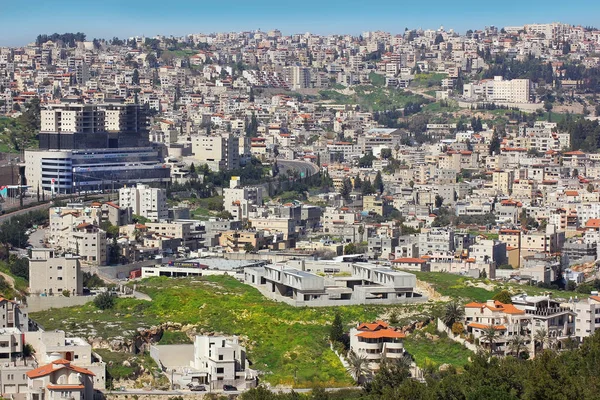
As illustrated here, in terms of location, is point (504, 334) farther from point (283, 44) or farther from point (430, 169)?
point (283, 44)

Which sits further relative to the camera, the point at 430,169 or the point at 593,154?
the point at 593,154

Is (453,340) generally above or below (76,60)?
below

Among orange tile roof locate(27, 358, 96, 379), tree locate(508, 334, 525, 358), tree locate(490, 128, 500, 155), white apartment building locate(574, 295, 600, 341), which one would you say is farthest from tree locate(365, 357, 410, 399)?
tree locate(490, 128, 500, 155)

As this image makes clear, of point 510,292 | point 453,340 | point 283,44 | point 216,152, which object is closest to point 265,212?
point 216,152

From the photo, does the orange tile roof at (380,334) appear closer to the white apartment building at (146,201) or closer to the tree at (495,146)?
the white apartment building at (146,201)

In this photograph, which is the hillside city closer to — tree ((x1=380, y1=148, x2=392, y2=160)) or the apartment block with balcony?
the apartment block with balcony

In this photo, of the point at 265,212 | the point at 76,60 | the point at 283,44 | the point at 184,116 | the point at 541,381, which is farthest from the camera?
the point at 283,44

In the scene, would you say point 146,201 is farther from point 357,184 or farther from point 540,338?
point 540,338
